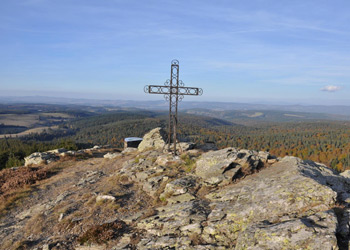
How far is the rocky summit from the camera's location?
7359mm

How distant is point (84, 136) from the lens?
628ft

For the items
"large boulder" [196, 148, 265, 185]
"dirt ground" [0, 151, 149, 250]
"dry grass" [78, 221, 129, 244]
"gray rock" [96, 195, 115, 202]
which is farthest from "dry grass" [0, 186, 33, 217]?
"large boulder" [196, 148, 265, 185]

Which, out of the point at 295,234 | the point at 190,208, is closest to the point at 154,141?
the point at 190,208

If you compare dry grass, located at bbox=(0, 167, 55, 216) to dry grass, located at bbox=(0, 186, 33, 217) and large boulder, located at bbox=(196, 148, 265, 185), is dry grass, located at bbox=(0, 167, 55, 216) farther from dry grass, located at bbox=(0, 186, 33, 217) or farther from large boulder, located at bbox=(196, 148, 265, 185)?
large boulder, located at bbox=(196, 148, 265, 185)

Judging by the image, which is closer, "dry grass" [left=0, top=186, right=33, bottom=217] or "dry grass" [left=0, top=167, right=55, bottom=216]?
"dry grass" [left=0, top=186, right=33, bottom=217]

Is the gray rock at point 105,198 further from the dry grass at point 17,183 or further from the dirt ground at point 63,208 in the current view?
the dry grass at point 17,183

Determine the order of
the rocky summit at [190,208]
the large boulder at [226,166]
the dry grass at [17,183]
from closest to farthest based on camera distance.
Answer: the rocky summit at [190,208] → the large boulder at [226,166] → the dry grass at [17,183]

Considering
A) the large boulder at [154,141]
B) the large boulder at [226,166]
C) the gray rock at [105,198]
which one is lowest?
A: the gray rock at [105,198]

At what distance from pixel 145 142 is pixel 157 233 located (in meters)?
21.2

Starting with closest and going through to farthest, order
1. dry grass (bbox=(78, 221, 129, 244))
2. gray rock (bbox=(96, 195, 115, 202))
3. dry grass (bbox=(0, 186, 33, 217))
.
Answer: dry grass (bbox=(78, 221, 129, 244)) < gray rock (bbox=(96, 195, 115, 202)) < dry grass (bbox=(0, 186, 33, 217))

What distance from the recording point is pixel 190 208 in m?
10.4

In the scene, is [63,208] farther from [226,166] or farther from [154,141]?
[154,141]

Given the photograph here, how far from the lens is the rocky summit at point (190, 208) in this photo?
7359 mm

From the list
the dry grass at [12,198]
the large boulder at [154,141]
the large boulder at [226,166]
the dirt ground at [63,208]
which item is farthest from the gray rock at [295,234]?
the large boulder at [154,141]
